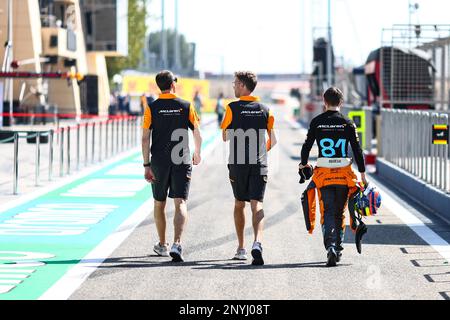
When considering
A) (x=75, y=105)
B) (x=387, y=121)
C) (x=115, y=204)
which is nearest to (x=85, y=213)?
(x=115, y=204)

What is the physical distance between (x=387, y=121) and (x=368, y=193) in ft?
41.2

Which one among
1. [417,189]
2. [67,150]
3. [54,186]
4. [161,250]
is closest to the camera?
[161,250]

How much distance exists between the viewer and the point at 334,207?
10602mm

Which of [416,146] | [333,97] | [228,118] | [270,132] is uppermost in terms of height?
[333,97]

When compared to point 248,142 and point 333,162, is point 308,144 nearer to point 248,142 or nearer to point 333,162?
Answer: point 333,162

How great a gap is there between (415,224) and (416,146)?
4.86m

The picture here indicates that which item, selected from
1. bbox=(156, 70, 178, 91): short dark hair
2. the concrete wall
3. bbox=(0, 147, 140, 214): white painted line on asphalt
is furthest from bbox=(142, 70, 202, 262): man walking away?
bbox=(0, 147, 140, 214): white painted line on asphalt

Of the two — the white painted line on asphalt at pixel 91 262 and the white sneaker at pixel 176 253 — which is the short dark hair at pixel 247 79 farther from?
the white painted line on asphalt at pixel 91 262

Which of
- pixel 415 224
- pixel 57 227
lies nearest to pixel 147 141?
pixel 57 227

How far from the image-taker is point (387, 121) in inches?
905

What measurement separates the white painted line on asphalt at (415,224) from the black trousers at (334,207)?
1.07 meters

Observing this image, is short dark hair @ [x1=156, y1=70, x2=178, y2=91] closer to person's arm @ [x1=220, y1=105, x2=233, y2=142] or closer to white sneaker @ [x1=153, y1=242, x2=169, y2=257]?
person's arm @ [x1=220, y1=105, x2=233, y2=142]

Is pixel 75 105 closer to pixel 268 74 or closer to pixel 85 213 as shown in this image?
pixel 85 213

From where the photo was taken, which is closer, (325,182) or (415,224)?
(325,182)
